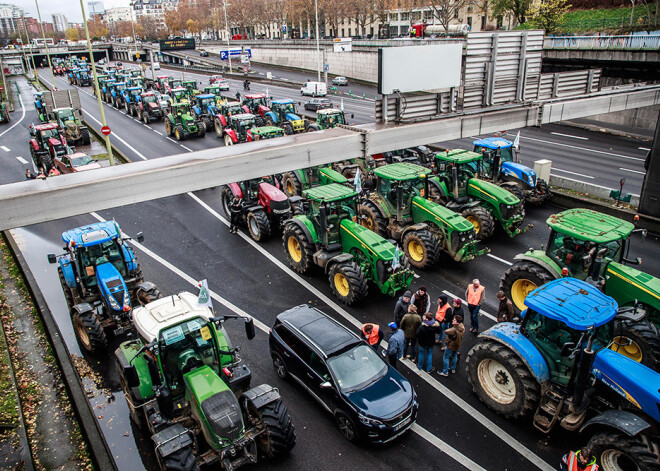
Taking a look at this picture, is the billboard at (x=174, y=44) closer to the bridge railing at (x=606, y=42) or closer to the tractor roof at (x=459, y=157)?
the bridge railing at (x=606, y=42)

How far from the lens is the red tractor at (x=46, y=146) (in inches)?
1005

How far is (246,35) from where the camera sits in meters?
123

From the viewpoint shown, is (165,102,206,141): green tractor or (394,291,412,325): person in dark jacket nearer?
(394,291,412,325): person in dark jacket

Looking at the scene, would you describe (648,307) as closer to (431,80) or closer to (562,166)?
(431,80)

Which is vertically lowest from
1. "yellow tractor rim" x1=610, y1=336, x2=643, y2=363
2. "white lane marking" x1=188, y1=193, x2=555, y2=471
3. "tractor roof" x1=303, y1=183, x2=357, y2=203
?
Result: "white lane marking" x1=188, y1=193, x2=555, y2=471

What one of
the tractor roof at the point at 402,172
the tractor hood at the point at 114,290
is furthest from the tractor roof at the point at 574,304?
the tractor hood at the point at 114,290

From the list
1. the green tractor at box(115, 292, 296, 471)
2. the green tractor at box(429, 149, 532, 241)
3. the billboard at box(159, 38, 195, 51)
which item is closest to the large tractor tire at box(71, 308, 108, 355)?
the green tractor at box(115, 292, 296, 471)

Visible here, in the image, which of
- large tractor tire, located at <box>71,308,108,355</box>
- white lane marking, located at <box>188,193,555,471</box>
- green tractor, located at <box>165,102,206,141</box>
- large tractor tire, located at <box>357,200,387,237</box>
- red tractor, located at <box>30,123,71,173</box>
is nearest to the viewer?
white lane marking, located at <box>188,193,555,471</box>

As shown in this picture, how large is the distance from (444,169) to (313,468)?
1163cm

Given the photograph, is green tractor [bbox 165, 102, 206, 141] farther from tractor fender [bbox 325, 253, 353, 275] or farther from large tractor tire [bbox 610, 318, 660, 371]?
large tractor tire [bbox 610, 318, 660, 371]

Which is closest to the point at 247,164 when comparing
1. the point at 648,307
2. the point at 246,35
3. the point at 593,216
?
the point at 593,216

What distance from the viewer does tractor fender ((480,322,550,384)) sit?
816cm

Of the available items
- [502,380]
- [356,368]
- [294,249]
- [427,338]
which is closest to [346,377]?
[356,368]

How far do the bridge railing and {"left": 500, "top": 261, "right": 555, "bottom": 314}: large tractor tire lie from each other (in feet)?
82.0
